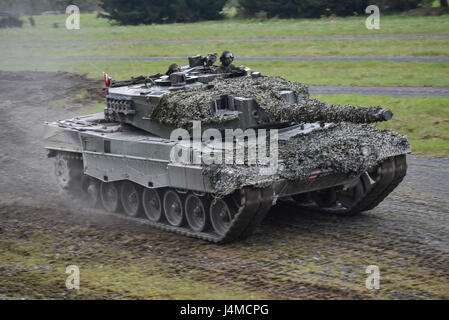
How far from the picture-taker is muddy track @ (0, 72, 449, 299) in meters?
11.1

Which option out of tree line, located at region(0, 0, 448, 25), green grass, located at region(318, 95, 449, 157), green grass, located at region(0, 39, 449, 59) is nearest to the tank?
green grass, located at region(318, 95, 449, 157)

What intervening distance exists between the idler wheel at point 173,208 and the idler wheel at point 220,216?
0.97 metres

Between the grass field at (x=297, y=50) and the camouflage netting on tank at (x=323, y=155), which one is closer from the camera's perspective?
the camouflage netting on tank at (x=323, y=155)

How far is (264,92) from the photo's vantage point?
48.4ft

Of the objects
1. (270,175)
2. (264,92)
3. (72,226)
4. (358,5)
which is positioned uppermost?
(358,5)

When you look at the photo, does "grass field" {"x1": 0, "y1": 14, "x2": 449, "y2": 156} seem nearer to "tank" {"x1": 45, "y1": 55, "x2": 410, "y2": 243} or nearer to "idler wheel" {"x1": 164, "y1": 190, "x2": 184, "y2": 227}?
"tank" {"x1": 45, "y1": 55, "x2": 410, "y2": 243}

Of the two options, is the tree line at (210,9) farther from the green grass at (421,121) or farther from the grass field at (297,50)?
the green grass at (421,121)

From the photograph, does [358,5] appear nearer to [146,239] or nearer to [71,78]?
[71,78]

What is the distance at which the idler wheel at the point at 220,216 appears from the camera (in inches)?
525

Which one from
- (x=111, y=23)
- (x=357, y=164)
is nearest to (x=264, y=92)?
(x=357, y=164)

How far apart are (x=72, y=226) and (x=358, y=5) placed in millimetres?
32671

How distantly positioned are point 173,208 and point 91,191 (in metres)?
3.32

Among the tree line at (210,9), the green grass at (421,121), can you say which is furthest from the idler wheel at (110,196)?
the tree line at (210,9)
